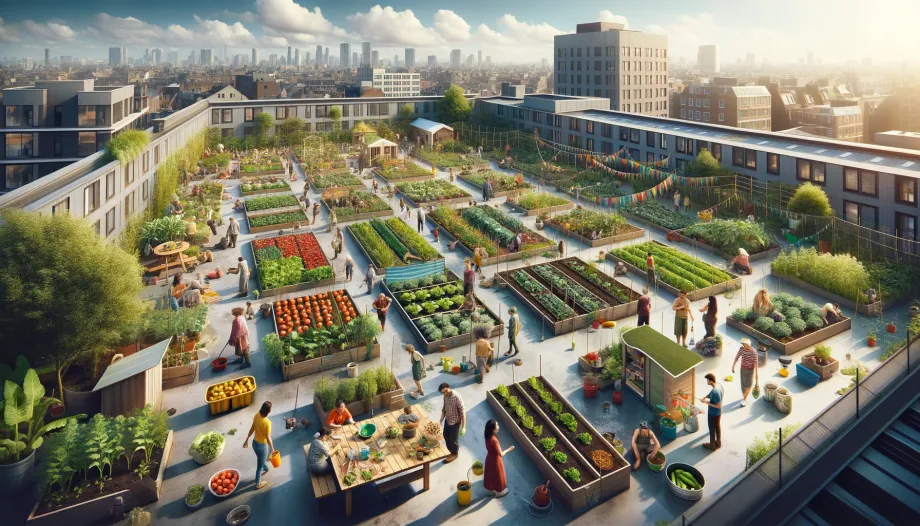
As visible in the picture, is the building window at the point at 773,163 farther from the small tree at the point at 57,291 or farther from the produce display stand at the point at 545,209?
the small tree at the point at 57,291

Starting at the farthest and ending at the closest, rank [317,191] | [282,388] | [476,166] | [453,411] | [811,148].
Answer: [476,166] < [317,191] < [811,148] < [282,388] < [453,411]

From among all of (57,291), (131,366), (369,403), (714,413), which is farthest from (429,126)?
(714,413)

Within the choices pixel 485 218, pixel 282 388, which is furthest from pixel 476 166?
→ pixel 282 388

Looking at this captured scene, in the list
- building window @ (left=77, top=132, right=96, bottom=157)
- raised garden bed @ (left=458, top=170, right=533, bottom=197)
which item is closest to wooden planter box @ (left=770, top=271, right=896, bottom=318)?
raised garden bed @ (left=458, top=170, right=533, bottom=197)

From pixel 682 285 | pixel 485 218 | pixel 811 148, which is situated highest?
pixel 811 148

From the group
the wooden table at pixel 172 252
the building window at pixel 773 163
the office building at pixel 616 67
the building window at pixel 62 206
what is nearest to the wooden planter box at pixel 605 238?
the building window at pixel 773 163

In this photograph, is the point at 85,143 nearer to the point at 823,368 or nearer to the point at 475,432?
the point at 475,432

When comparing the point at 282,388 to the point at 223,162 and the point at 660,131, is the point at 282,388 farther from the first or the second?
the point at 223,162
